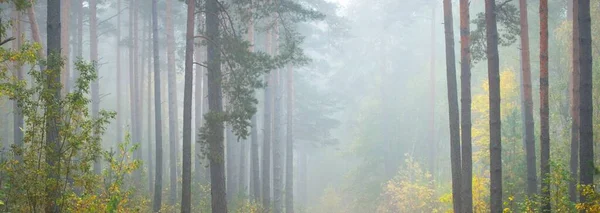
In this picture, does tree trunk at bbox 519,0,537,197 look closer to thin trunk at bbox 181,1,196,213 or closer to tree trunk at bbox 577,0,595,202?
tree trunk at bbox 577,0,595,202

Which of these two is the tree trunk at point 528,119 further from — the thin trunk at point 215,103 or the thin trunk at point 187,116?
the thin trunk at point 187,116

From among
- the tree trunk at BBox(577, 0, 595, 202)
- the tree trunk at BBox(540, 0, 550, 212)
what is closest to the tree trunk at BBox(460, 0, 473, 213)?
the tree trunk at BBox(540, 0, 550, 212)

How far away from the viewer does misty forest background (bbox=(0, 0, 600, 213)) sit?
30.8 ft

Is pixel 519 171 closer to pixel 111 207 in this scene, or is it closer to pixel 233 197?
pixel 233 197

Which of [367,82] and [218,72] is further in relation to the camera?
[367,82]

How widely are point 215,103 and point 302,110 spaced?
71.4ft

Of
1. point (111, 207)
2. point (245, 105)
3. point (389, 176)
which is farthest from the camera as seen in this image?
point (389, 176)

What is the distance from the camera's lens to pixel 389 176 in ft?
107

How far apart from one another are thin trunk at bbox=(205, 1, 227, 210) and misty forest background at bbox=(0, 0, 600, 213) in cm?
4

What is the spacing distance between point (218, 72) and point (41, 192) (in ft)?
17.9

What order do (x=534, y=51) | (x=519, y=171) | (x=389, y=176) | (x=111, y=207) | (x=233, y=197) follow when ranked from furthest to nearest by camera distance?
1. (x=389, y=176)
2. (x=534, y=51)
3. (x=233, y=197)
4. (x=519, y=171)
5. (x=111, y=207)

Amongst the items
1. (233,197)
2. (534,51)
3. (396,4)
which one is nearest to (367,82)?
(396,4)

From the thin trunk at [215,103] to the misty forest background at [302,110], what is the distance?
0.04 metres

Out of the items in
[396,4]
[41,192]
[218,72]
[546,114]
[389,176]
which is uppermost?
[396,4]
